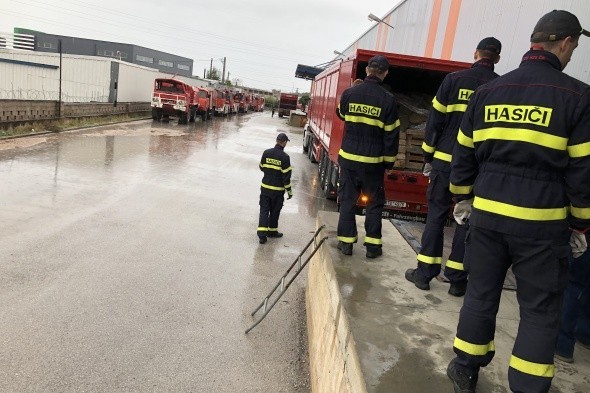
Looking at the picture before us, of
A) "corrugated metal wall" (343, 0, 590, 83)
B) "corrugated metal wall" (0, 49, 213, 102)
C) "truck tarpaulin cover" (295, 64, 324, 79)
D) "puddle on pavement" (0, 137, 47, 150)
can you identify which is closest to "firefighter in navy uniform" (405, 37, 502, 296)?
"corrugated metal wall" (343, 0, 590, 83)

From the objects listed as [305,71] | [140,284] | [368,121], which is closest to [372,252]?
[368,121]

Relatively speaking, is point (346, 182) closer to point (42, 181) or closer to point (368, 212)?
point (368, 212)

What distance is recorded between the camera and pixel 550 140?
224cm

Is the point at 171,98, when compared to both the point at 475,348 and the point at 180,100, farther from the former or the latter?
the point at 475,348

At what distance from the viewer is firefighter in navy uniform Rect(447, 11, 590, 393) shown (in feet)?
7.38

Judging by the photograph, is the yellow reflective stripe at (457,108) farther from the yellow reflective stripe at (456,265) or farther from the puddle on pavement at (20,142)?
the puddle on pavement at (20,142)

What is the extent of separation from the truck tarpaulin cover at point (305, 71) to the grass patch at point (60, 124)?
10369 millimetres

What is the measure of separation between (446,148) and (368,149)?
2.70ft

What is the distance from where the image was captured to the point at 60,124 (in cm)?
1845

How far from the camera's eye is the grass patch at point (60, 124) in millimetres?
15547

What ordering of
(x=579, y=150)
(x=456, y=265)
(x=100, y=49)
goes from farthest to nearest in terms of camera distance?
(x=100, y=49), (x=456, y=265), (x=579, y=150)

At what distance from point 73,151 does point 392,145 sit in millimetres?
11860

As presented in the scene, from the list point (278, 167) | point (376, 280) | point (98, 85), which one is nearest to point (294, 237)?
point (278, 167)

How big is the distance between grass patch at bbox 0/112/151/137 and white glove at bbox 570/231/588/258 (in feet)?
51.7
